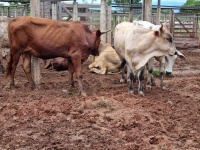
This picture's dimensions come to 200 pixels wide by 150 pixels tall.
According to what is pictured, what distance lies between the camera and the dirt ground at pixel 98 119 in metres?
5.29

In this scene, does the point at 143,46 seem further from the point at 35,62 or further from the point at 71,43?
the point at 35,62

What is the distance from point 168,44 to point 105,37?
567 cm

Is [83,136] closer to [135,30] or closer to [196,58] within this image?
[135,30]

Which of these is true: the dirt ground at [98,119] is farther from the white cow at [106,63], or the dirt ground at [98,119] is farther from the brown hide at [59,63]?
the white cow at [106,63]

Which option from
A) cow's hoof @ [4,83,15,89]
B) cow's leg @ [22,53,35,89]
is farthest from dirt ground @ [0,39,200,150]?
cow's leg @ [22,53,35,89]

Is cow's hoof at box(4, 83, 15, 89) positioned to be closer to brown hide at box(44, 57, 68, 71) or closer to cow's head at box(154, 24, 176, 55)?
brown hide at box(44, 57, 68, 71)

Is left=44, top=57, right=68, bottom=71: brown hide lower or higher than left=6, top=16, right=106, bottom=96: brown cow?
lower

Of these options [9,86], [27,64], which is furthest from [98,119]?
[9,86]

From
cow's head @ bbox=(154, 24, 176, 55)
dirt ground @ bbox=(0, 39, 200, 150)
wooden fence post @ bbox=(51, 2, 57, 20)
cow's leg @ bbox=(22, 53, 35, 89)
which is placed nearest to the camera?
dirt ground @ bbox=(0, 39, 200, 150)

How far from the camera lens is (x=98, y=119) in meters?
6.25

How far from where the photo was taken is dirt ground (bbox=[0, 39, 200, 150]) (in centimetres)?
529

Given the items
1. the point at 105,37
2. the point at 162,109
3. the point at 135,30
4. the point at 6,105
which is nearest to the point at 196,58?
the point at 105,37

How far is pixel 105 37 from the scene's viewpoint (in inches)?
539

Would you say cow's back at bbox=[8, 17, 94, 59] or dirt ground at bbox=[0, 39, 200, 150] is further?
cow's back at bbox=[8, 17, 94, 59]
